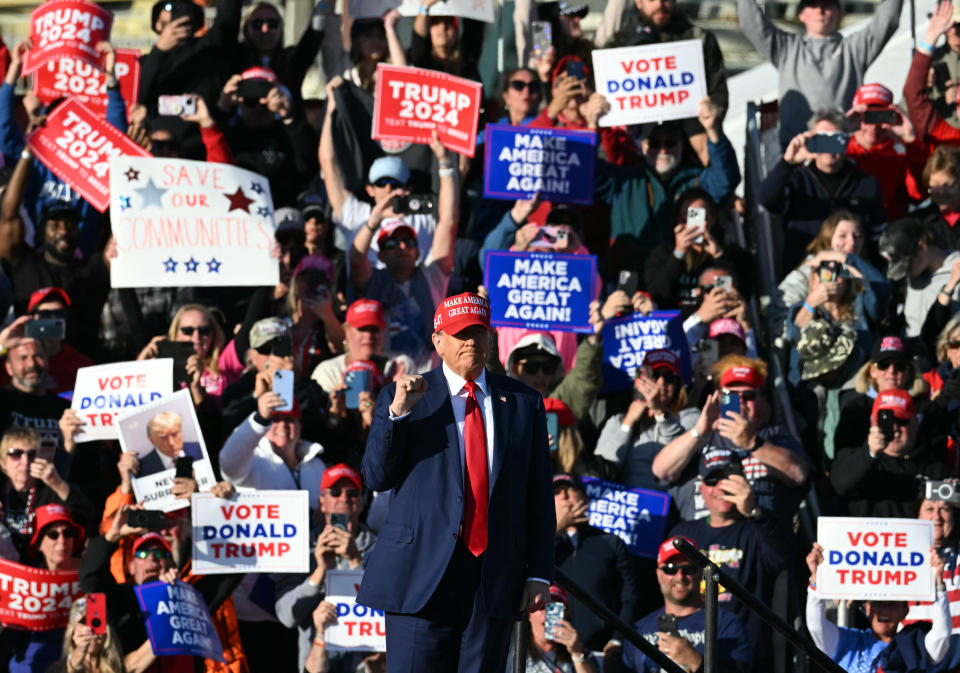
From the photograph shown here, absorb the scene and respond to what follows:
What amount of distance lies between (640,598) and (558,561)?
447 mm

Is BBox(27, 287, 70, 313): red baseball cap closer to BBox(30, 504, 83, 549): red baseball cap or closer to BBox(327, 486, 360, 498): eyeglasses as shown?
BBox(30, 504, 83, 549): red baseball cap

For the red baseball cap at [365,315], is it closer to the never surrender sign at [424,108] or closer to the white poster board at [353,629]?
the never surrender sign at [424,108]

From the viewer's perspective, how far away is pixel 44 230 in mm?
12180

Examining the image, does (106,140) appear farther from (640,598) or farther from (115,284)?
(640,598)

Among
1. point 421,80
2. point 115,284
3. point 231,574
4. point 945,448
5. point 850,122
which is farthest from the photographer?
point 850,122

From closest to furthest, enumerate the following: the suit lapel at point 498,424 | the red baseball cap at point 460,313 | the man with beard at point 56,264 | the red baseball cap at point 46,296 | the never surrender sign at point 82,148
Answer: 1. the red baseball cap at point 460,313
2. the suit lapel at point 498,424
3. the red baseball cap at point 46,296
4. the man with beard at point 56,264
5. the never surrender sign at point 82,148

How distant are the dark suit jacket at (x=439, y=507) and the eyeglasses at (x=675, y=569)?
326 centimetres

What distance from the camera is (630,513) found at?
10.6 m

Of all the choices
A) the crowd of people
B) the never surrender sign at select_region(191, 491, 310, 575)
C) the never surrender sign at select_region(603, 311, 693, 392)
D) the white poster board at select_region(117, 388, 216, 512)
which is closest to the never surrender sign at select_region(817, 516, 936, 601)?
the crowd of people

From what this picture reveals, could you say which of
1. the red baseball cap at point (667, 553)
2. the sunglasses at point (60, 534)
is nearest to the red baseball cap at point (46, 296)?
the sunglasses at point (60, 534)

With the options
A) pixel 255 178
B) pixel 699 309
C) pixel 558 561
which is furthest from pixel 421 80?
pixel 558 561

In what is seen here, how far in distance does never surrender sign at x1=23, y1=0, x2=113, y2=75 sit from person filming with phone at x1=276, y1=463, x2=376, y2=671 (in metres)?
3.78

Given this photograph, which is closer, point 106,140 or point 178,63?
point 106,140

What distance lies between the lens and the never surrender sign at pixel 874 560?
10141 mm
